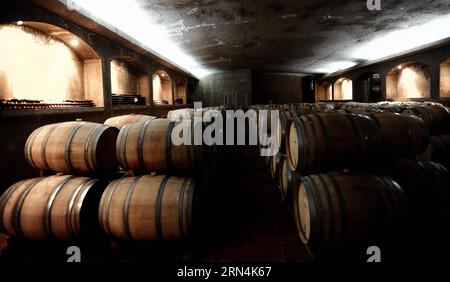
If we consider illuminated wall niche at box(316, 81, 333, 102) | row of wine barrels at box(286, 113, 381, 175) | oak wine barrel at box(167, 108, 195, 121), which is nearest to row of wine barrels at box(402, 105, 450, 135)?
row of wine barrels at box(286, 113, 381, 175)

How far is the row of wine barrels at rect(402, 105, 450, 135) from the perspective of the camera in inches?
164

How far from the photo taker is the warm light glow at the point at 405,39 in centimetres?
841

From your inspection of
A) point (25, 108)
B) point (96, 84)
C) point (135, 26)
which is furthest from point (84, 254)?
point (135, 26)

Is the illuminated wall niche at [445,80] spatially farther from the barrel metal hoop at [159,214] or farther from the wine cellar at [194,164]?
the barrel metal hoop at [159,214]

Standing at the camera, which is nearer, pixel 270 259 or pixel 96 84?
pixel 270 259

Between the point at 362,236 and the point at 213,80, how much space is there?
17.8 m

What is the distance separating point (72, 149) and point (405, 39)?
39.8ft

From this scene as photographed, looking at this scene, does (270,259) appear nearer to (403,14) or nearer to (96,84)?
(96,84)

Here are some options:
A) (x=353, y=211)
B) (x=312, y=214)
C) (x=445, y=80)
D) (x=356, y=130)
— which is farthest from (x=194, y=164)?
(x=445, y=80)

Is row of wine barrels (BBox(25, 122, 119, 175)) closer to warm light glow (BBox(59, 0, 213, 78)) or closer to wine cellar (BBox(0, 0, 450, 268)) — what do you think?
wine cellar (BBox(0, 0, 450, 268))

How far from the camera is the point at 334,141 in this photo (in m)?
2.43

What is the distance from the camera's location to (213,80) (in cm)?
1892

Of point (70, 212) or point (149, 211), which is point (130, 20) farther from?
point (149, 211)

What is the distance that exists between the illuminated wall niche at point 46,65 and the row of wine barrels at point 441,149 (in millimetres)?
7527
